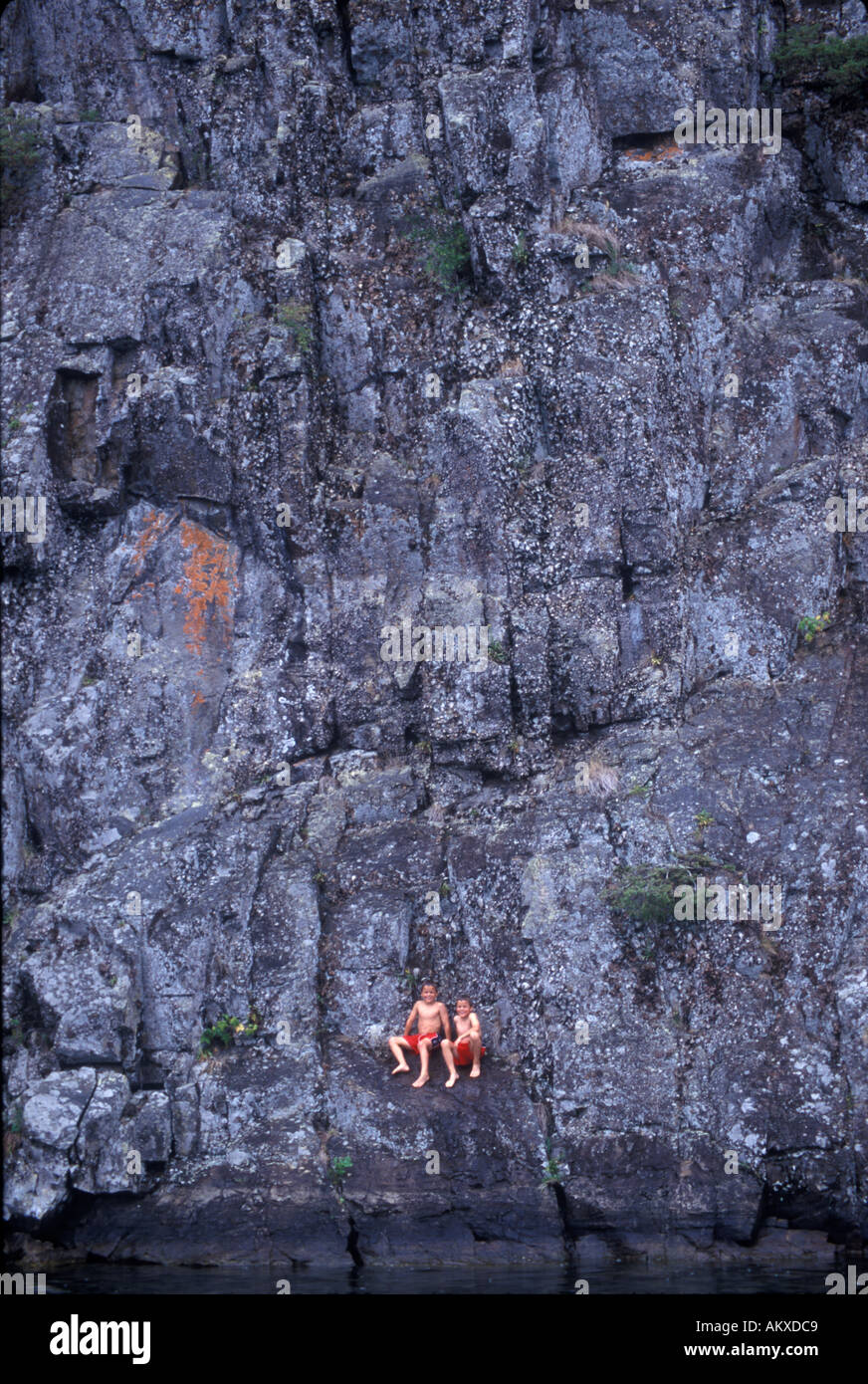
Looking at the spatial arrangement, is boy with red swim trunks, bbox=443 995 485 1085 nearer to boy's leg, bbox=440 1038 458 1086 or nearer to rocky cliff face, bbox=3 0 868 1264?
boy's leg, bbox=440 1038 458 1086

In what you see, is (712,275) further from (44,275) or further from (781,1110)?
(781,1110)

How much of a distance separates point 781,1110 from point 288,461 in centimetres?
949

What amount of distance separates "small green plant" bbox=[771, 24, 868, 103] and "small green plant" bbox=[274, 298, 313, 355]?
7481 millimetres

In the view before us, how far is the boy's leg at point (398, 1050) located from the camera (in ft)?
52.1

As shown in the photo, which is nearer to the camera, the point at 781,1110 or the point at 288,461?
the point at 781,1110

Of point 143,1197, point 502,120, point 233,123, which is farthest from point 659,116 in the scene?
point 143,1197

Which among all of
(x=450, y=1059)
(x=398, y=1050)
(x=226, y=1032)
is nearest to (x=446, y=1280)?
(x=450, y=1059)

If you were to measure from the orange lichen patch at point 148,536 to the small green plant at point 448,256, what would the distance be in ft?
15.9

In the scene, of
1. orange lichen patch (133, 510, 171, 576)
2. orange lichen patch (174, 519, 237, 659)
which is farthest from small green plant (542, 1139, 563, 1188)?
orange lichen patch (133, 510, 171, 576)

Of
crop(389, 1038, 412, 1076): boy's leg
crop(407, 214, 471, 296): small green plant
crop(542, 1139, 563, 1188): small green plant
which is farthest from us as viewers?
crop(407, 214, 471, 296): small green plant

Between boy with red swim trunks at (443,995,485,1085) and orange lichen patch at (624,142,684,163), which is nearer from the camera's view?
boy with red swim trunks at (443,995,485,1085)

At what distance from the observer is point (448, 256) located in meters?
19.7

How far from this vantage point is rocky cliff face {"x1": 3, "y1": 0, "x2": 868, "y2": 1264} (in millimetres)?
15562

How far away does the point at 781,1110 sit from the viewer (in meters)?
15.1
